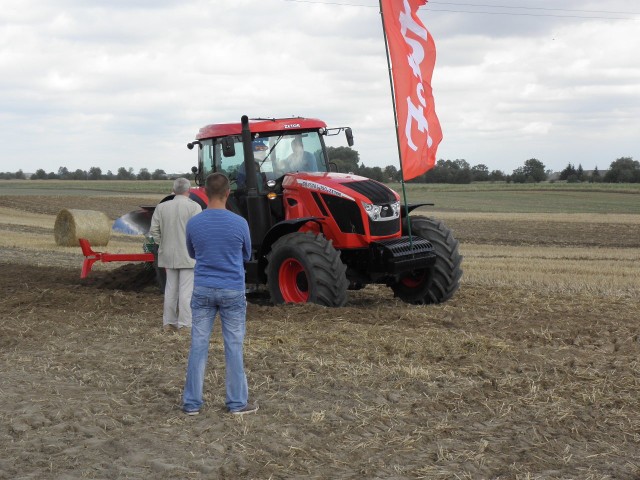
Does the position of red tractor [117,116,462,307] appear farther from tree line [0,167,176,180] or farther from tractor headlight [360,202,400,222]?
tree line [0,167,176,180]

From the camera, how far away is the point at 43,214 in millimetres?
36938

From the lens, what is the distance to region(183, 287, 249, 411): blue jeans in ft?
19.9

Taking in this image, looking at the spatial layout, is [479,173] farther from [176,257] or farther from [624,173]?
[176,257]

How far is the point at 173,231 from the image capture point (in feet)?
30.7

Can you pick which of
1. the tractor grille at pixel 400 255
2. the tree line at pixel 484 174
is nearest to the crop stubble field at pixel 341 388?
the tractor grille at pixel 400 255

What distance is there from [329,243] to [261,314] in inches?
42.4

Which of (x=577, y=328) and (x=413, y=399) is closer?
(x=413, y=399)

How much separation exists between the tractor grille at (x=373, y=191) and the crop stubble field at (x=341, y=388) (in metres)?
1.28

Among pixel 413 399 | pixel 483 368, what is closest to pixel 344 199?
pixel 483 368

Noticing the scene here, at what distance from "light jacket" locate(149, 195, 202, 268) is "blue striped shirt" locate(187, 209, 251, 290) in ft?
10.1

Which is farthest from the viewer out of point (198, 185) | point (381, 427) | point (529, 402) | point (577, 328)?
point (198, 185)

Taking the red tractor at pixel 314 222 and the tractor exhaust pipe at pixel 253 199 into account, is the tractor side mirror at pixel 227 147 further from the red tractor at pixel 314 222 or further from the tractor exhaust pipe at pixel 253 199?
the tractor exhaust pipe at pixel 253 199

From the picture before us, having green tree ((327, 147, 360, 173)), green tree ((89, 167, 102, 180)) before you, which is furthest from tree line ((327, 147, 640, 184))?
green tree ((327, 147, 360, 173))

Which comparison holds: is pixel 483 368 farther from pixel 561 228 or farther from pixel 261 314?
pixel 561 228
